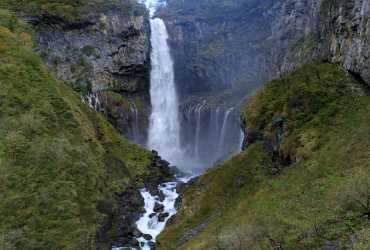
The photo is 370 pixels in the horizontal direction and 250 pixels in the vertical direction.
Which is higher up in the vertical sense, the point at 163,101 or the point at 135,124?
the point at 163,101

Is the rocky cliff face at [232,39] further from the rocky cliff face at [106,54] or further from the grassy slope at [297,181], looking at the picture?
the grassy slope at [297,181]

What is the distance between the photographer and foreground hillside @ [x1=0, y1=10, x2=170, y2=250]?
24.3m

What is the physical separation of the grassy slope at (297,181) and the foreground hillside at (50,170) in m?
5.88

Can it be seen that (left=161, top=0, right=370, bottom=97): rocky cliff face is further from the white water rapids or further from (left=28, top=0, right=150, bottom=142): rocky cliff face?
(left=28, top=0, right=150, bottom=142): rocky cliff face

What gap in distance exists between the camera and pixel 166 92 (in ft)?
227

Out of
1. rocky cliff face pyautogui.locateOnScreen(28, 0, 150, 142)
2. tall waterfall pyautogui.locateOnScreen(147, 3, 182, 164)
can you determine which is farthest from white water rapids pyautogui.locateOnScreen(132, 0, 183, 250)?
rocky cliff face pyautogui.locateOnScreen(28, 0, 150, 142)

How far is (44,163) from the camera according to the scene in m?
28.2

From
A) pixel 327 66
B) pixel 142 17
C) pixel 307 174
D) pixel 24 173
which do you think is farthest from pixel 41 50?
pixel 307 174

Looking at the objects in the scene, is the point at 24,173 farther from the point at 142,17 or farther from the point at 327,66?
the point at 142,17

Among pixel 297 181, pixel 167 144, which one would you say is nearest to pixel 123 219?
pixel 297 181

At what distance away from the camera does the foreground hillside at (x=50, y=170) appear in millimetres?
24328

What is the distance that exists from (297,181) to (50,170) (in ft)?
53.0

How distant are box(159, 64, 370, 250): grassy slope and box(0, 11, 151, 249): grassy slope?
706 cm

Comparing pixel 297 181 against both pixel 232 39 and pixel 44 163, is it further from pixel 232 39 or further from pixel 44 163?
pixel 232 39
